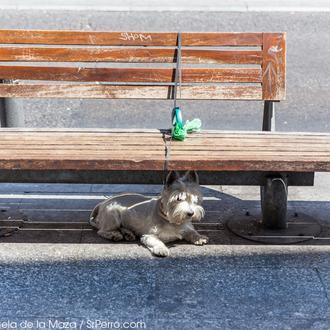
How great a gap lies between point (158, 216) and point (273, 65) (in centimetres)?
144

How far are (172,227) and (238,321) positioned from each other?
1.05 meters

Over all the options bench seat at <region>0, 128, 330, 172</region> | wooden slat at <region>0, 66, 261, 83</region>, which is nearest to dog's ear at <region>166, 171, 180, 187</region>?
A: bench seat at <region>0, 128, 330, 172</region>

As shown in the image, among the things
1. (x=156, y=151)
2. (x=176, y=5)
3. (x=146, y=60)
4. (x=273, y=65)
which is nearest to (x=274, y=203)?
(x=156, y=151)

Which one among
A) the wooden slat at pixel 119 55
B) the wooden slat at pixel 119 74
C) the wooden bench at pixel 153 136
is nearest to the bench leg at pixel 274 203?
the wooden bench at pixel 153 136

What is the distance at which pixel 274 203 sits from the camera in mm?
5531

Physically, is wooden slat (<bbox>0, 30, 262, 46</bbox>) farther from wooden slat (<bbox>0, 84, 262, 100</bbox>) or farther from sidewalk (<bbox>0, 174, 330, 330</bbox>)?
sidewalk (<bbox>0, 174, 330, 330</bbox>)

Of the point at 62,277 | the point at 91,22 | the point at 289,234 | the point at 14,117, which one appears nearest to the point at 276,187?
the point at 289,234

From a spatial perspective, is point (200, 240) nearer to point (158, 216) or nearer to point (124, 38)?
point (158, 216)

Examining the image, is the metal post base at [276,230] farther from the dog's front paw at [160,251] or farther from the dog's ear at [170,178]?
the dog's ear at [170,178]

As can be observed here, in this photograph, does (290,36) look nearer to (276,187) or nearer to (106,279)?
(276,187)

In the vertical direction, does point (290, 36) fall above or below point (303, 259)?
above

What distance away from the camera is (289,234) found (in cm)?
559

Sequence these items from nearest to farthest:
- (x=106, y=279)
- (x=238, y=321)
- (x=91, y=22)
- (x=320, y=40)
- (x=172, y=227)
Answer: (x=238, y=321) < (x=106, y=279) < (x=172, y=227) < (x=320, y=40) < (x=91, y=22)

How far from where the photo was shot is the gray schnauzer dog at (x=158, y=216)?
5.17m
